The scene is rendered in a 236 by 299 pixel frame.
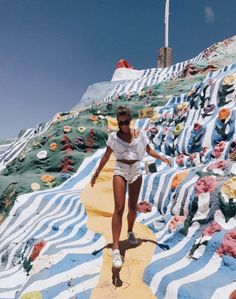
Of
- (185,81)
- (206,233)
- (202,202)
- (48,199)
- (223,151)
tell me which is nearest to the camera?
(206,233)

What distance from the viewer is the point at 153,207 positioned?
631 cm

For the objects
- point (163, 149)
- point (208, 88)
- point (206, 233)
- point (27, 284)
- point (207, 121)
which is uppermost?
point (208, 88)

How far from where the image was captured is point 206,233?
14.7 ft

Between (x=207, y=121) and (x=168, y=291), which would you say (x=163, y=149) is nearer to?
(x=207, y=121)

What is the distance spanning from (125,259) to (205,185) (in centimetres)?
152

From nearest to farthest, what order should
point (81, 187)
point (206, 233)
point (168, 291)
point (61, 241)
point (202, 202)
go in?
point (168, 291) < point (206, 233) < point (202, 202) < point (61, 241) < point (81, 187)

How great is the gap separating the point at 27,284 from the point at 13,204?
143 inches

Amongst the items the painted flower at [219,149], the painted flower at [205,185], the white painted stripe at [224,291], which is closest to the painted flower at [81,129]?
the painted flower at [219,149]

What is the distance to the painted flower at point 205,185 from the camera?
511 centimetres

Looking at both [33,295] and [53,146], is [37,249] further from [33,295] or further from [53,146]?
[53,146]

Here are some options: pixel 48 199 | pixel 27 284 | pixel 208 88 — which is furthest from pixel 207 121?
pixel 27 284

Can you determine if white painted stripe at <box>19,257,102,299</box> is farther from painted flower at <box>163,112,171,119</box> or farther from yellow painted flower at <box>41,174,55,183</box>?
painted flower at <box>163,112,171,119</box>

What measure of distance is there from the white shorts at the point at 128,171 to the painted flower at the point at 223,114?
3.58 meters

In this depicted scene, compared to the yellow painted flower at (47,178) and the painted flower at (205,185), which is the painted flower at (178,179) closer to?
the painted flower at (205,185)
